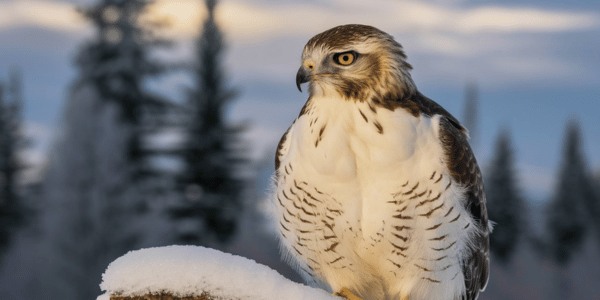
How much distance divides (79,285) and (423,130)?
28.1m

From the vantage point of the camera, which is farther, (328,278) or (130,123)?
(130,123)

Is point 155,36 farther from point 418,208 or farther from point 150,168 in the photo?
point 418,208

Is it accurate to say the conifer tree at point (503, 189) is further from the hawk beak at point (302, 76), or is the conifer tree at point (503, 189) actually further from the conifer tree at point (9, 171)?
the hawk beak at point (302, 76)

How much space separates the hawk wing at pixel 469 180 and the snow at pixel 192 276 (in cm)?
177

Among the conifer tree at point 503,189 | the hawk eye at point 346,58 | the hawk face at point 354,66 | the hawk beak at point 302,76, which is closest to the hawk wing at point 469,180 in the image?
the hawk face at point 354,66

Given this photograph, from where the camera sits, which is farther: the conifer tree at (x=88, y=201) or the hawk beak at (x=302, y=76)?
the conifer tree at (x=88, y=201)

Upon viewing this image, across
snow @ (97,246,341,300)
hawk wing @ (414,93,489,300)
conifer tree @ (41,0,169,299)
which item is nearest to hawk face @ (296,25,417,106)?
hawk wing @ (414,93,489,300)

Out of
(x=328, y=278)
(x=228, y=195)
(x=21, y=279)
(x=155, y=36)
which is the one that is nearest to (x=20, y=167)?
(x=21, y=279)

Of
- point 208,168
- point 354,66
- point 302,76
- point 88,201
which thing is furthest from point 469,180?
point 208,168

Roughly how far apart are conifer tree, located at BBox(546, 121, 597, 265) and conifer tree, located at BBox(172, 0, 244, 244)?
30.2 metres

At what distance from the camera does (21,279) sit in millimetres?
41594

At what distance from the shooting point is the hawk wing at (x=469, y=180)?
576 cm

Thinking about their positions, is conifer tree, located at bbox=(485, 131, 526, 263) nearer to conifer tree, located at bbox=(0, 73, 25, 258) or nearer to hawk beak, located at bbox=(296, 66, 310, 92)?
conifer tree, located at bbox=(0, 73, 25, 258)

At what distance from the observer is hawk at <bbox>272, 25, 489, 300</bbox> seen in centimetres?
546
